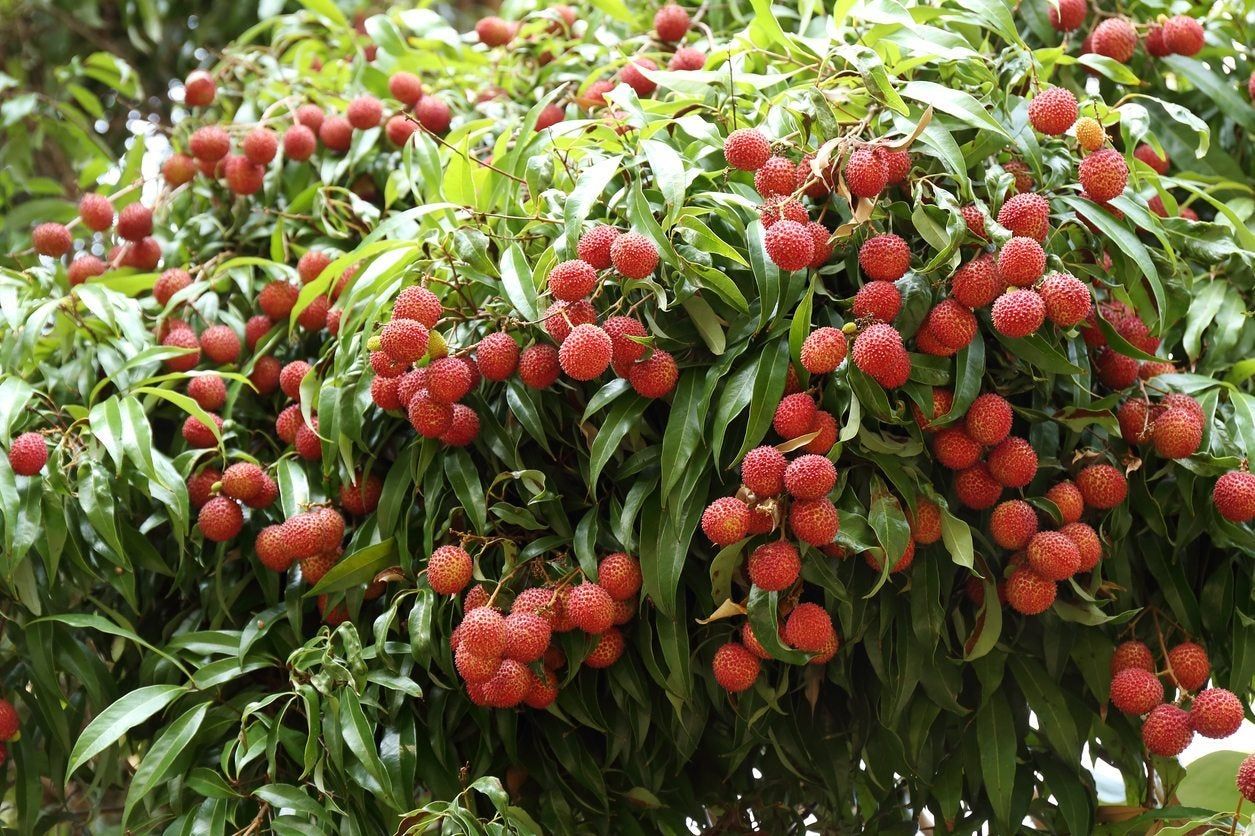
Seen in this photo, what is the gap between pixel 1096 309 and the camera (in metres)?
1.25

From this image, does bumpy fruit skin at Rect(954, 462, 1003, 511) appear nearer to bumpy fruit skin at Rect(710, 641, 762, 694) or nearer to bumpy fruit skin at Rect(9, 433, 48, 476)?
bumpy fruit skin at Rect(710, 641, 762, 694)

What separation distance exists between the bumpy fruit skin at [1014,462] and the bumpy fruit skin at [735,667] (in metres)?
0.29

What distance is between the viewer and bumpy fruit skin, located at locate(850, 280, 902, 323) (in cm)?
113

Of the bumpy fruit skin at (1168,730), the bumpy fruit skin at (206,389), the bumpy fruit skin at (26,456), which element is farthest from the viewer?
the bumpy fruit skin at (206,389)

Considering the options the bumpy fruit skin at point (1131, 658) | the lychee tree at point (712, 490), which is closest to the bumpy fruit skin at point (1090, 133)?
the lychee tree at point (712, 490)

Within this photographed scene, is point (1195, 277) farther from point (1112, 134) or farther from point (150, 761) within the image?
point (150, 761)

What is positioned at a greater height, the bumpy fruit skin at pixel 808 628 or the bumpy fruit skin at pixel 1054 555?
the bumpy fruit skin at pixel 1054 555

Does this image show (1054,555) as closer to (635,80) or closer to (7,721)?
(635,80)

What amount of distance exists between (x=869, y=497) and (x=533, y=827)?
18.3 inches

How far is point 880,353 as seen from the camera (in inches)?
43.2

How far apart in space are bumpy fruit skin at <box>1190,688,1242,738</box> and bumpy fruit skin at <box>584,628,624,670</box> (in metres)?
0.56

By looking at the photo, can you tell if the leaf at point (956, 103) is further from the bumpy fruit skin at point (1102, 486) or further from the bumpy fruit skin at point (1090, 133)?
the bumpy fruit skin at point (1102, 486)

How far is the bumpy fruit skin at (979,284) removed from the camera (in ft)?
3.71

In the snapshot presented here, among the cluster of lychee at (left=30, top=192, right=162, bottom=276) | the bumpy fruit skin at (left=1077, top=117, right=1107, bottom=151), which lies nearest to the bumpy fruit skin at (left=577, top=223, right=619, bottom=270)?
the bumpy fruit skin at (left=1077, top=117, right=1107, bottom=151)
